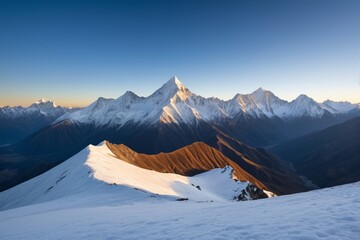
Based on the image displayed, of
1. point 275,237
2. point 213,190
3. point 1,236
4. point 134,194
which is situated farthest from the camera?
point 213,190

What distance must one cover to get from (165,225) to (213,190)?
105 metres

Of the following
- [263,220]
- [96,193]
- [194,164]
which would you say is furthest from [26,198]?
[194,164]

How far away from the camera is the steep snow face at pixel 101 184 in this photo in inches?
2134

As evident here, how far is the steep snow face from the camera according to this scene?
54.2 metres

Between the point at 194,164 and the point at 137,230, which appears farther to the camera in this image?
the point at 194,164

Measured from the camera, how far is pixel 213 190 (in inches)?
4646

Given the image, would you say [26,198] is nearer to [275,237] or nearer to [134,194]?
[134,194]

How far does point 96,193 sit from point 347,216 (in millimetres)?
42314

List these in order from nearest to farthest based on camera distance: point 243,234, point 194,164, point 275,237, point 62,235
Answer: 1. point 275,237
2. point 243,234
3. point 62,235
4. point 194,164

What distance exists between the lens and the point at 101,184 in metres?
53.1

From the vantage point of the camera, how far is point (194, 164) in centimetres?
19875

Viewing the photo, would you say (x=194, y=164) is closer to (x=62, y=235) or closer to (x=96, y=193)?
(x=96, y=193)

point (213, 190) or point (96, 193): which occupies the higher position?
point (96, 193)

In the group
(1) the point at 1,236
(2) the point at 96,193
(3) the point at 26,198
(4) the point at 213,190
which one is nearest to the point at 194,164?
(4) the point at 213,190
